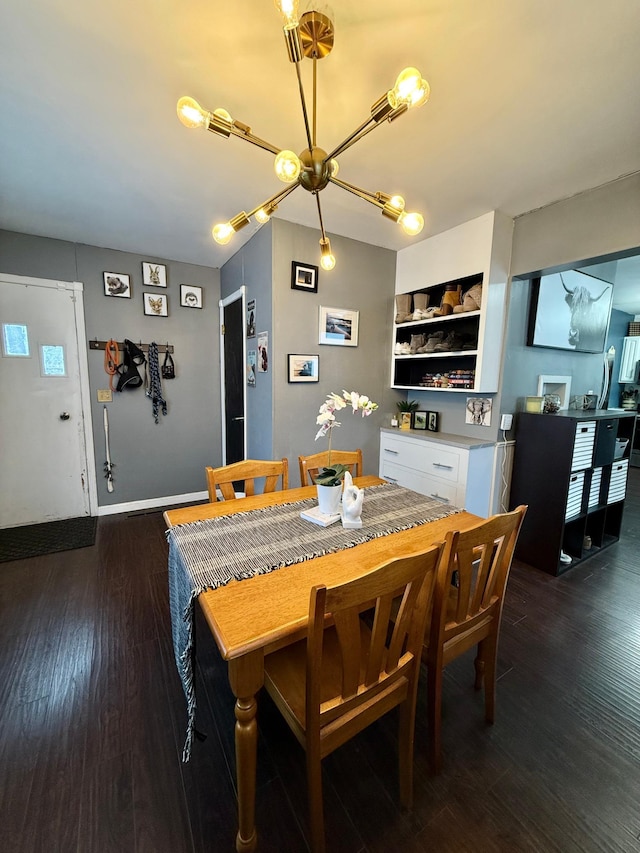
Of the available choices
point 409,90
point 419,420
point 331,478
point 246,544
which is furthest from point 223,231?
point 419,420

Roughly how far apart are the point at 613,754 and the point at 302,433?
229 centimetres

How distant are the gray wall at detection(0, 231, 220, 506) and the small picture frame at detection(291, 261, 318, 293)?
1516 millimetres

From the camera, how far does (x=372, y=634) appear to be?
2.95 ft

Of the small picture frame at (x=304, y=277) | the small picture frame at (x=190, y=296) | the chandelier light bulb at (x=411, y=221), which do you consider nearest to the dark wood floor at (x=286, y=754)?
the chandelier light bulb at (x=411, y=221)

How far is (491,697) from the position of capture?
135 centimetres

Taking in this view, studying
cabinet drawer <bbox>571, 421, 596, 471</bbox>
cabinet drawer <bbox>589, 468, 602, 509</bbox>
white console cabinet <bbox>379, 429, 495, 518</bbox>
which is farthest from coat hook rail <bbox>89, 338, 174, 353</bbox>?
cabinet drawer <bbox>589, 468, 602, 509</bbox>

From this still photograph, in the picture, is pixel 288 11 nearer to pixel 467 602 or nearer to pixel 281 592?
pixel 281 592

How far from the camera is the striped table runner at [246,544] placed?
3.74ft

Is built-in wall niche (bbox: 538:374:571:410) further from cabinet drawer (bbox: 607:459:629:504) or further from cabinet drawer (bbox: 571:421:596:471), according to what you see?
cabinet drawer (bbox: 607:459:629:504)

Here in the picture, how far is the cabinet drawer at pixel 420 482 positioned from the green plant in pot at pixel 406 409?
379 millimetres

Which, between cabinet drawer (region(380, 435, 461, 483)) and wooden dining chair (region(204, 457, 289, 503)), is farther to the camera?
cabinet drawer (region(380, 435, 461, 483))

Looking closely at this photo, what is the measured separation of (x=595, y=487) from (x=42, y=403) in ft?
15.7

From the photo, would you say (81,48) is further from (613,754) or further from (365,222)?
(613,754)

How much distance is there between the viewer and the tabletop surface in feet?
2.85
